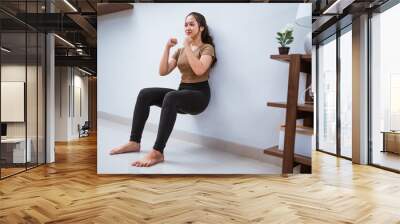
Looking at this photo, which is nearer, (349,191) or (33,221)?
(33,221)

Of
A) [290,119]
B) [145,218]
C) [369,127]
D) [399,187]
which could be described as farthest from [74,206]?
[369,127]

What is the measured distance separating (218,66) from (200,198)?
6.45ft

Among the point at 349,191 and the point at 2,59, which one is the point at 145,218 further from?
the point at 2,59

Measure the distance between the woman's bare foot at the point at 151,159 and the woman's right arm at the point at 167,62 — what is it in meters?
1.11

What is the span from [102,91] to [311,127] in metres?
2.96

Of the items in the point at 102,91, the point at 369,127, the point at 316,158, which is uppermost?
the point at 102,91

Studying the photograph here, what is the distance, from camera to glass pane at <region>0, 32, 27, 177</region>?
5.80m

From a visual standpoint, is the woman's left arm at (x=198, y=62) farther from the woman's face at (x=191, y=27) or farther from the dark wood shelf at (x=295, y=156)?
the dark wood shelf at (x=295, y=156)

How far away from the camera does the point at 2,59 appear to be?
5594 mm

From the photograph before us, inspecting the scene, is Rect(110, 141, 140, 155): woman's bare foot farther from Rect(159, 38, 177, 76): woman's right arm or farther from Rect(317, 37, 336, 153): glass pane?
Rect(317, 37, 336, 153): glass pane

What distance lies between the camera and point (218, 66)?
5.38m

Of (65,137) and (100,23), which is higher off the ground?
(100,23)

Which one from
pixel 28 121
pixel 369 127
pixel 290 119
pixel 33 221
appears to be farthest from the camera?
pixel 369 127

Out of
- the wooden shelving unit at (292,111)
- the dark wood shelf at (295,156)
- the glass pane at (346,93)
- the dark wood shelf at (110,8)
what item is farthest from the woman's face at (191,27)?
the glass pane at (346,93)
